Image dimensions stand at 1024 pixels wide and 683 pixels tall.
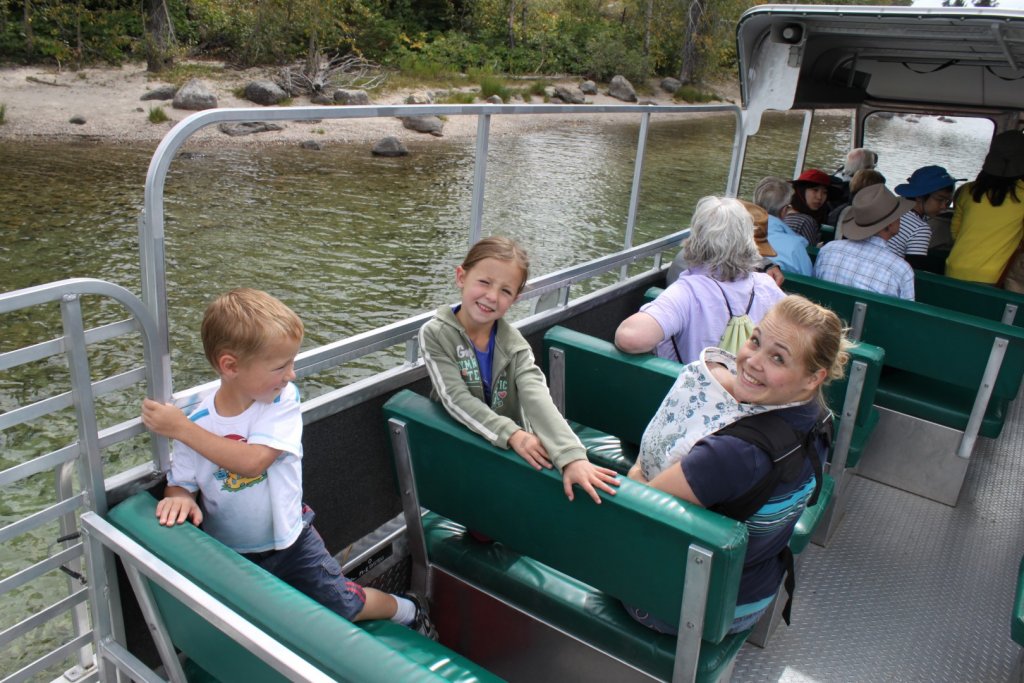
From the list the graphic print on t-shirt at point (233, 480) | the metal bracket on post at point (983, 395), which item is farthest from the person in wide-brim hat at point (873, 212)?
the graphic print on t-shirt at point (233, 480)

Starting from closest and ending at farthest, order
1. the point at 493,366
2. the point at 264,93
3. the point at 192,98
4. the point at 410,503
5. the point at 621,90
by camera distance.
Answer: the point at 410,503 → the point at 493,366 → the point at 192,98 → the point at 264,93 → the point at 621,90

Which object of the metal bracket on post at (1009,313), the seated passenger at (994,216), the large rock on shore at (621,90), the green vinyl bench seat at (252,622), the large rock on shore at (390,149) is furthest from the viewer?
the large rock on shore at (621,90)

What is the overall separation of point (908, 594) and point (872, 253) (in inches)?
63.3

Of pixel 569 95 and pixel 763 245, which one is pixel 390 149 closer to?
pixel 763 245

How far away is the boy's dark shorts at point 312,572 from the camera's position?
1.87 metres

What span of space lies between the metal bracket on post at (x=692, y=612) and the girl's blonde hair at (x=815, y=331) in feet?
1.81

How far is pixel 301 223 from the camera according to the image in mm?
9312

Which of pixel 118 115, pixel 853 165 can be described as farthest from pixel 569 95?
pixel 853 165

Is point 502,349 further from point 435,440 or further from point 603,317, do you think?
point 603,317

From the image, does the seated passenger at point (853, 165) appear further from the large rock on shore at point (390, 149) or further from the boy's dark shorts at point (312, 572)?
the large rock on shore at point (390, 149)

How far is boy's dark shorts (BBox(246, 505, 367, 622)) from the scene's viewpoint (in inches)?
73.5

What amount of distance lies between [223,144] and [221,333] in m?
13.3

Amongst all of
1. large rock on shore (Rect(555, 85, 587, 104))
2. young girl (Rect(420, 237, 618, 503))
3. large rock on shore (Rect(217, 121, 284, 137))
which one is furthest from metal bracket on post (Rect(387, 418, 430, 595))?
large rock on shore (Rect(555, 85, 587, 104))

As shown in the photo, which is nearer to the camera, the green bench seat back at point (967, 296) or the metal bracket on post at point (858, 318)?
the metal bracket on post at point (858, 318)
